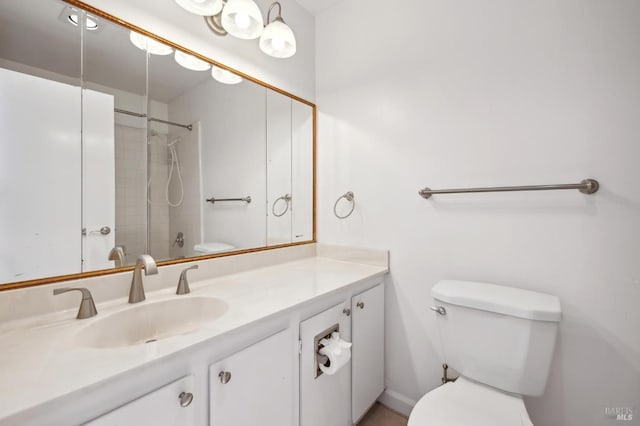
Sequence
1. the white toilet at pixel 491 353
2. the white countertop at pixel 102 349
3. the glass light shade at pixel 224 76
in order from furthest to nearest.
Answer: the glass light shade at pixel 224 76 < the white toilet at pixel 491 353 < the white countertop at pixel 102 349

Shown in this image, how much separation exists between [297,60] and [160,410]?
1905mm

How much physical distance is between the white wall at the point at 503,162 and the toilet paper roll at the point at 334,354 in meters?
0.55

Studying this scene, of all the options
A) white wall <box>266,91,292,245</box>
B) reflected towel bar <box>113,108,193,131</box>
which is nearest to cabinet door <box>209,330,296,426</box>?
white wall <box>266,91,292,245</box>

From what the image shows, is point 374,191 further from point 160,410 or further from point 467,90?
point 160,410

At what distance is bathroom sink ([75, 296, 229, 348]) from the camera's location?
853mm

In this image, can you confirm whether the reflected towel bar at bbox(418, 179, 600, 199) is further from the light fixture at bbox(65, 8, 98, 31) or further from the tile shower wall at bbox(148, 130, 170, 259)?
the light fixture at bbox(65, 8, 98, 31)

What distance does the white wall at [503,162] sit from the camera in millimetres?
1042

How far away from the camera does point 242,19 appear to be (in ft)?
4.26

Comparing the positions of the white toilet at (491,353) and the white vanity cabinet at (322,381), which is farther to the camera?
the white vanity cabinet at (322,381)

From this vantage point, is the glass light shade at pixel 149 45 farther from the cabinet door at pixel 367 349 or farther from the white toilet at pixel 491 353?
the white toilet at pixel 491 353

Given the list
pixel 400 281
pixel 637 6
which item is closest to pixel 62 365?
pixel 400 281

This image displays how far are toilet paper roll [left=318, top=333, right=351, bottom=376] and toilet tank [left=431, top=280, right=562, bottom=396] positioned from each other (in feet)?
1.48

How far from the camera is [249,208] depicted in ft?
5.20

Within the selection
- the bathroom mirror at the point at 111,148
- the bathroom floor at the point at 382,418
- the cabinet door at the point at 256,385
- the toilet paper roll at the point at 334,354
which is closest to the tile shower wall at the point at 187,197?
the bathroom mirror at the point at 111,148
